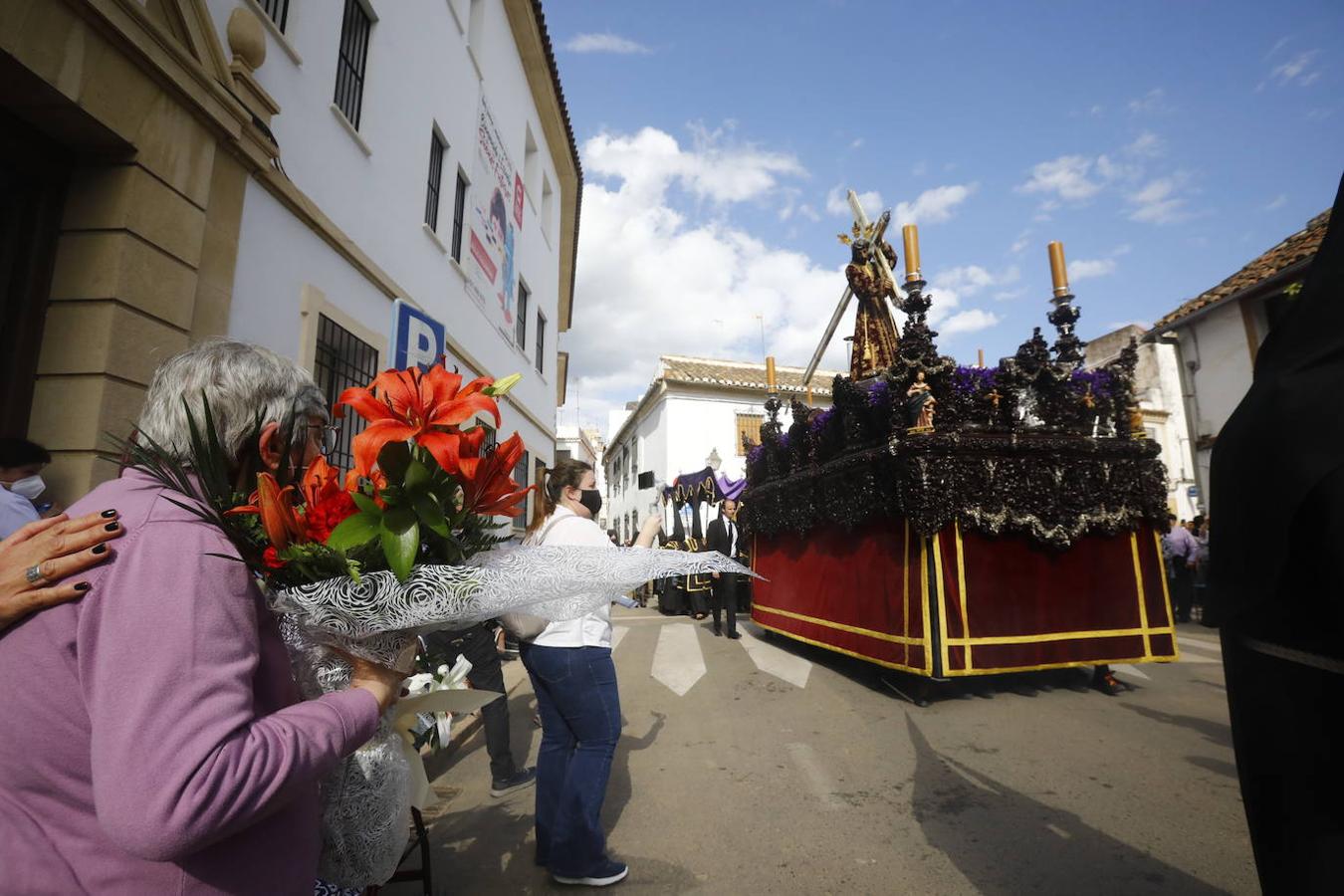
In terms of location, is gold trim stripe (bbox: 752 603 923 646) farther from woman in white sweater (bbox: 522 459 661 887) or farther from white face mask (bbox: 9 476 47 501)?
white face mask (bbox: 9 476 47 501)

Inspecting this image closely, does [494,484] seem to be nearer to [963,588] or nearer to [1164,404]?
[963,588]

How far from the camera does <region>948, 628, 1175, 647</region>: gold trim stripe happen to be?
16.1 ft

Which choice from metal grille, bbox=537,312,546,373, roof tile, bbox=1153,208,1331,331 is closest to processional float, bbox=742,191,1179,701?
metal grille, bbox=537,312,546,373

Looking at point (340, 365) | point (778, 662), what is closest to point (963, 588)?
point (778, 662)

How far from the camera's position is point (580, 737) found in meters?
2.63

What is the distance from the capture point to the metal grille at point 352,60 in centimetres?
589

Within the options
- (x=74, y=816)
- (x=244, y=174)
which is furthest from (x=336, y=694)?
(x=244, y=174)

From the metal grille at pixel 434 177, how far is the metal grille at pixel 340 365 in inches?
99.6

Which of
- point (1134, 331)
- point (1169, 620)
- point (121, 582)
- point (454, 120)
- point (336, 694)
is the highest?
point (1134, 331)

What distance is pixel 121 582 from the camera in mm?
928

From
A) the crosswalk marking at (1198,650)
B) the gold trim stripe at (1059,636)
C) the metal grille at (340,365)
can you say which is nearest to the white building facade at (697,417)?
the crosswalk marking at (1198,650)

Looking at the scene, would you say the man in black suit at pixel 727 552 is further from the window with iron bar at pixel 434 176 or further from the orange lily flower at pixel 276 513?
the orange lily flower at pixel 276 513

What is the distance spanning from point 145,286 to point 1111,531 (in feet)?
23.7

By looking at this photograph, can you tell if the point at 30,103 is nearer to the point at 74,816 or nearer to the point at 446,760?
the point at 74,816
